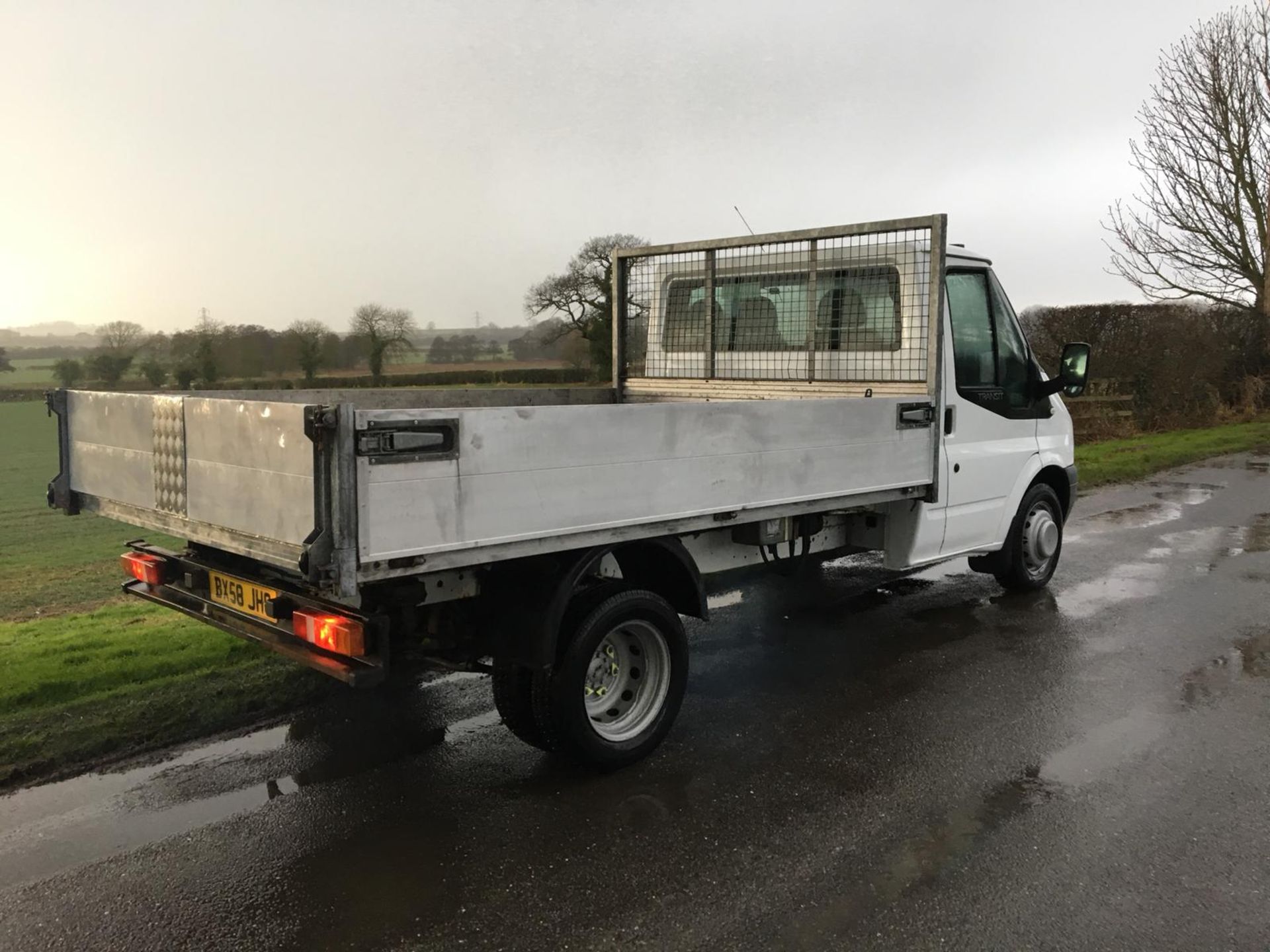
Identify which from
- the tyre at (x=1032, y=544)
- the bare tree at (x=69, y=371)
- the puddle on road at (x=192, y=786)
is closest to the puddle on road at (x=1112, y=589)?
the tyre at (x=1032, y=544)

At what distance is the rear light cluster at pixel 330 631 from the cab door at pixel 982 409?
12.6 feet

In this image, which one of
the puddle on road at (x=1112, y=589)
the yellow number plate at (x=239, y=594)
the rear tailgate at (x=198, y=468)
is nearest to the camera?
the rear tailgate at (x=198, y=468)

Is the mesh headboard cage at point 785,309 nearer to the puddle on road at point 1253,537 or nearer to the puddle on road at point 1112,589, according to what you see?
the puddle on road at point 1112,589

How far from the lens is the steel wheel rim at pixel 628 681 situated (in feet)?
13.8

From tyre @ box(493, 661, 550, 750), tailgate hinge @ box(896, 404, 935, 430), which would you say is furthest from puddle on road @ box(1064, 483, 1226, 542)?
tyre @ box(493, 661, 550, 750)

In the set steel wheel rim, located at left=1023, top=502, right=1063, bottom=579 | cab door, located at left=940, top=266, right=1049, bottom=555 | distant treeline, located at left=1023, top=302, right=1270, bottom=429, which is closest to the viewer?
cab door, located at left=940, top=266, right=1049, bottom=555

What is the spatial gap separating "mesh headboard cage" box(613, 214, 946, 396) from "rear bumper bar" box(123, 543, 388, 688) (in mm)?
3606

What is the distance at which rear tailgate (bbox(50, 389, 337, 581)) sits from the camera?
3129 millimetres

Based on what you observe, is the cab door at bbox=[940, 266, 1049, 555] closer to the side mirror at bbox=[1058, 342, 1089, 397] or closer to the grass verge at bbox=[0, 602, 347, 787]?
the side mirror at bbox=[1058, 342, 1089, 397]

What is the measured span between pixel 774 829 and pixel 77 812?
9.06 ft

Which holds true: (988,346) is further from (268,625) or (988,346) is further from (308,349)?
(308,349)

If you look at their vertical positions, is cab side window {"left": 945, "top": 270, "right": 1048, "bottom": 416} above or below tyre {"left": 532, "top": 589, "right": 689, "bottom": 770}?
above

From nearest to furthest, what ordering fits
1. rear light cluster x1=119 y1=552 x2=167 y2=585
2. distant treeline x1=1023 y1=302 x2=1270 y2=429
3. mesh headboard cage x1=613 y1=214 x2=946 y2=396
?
rear light cluster x1=119 y1=552 x2=167 y2=585 < mesh headboard cage x1=613 y1=214 x2=946 y2=396 < distant treeline x1=1023 y1=302 x2=1270 y2=429

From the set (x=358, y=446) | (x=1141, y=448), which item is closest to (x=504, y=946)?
(x=358, y=446)
